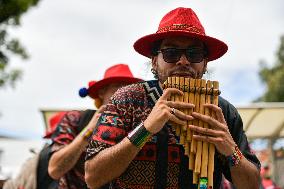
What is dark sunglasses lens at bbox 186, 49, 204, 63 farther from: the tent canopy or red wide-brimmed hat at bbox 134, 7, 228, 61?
the tent canopy

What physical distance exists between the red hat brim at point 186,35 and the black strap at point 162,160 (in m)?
0.52

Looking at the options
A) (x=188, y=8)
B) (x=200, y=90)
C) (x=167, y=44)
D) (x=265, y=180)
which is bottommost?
(x=265, y=180)

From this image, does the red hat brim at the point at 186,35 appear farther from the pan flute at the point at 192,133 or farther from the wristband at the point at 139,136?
the wristband at the point at 139,136

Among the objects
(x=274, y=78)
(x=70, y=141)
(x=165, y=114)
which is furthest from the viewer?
(x=274, y=78)

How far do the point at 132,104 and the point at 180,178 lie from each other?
460 millimetres

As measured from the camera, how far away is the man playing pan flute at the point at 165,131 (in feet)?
8.36

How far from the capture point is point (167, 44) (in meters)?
2.95

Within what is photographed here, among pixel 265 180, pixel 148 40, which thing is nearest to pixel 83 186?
pixel 148 40

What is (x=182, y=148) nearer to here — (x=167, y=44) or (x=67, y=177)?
(x=167, y=44)

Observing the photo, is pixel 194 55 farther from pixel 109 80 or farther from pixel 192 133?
pixel 109 80

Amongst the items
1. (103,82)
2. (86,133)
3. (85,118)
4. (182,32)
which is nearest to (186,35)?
(182,32)

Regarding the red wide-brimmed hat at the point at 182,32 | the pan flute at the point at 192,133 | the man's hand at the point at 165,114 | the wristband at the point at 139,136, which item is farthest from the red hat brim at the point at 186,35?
the wristband at the point at 139,136

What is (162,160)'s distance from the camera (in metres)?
2.75

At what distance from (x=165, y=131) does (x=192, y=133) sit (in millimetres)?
224
